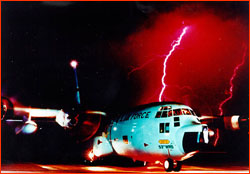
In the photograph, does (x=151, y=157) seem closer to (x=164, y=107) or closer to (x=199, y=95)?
(x=164, y=107)

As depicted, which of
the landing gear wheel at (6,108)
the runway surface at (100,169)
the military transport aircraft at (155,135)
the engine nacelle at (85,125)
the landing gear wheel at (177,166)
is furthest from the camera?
the engine nacelle at (85,125)

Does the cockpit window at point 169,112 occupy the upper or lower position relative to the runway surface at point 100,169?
upper

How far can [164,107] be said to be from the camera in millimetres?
10453

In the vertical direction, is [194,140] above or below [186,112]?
below

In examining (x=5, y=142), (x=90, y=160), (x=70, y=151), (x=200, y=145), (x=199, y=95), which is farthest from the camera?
(x=199, y=95)

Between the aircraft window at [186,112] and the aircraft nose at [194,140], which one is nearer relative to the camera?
the aircraft nose at [194,140]

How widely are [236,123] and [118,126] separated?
7644 millimetres

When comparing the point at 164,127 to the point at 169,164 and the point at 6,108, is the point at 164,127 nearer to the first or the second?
the point at 169,164

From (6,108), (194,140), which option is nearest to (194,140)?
(194,140)

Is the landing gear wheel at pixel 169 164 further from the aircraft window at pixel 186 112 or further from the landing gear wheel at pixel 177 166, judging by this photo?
the aircraft window at pixel 186 112

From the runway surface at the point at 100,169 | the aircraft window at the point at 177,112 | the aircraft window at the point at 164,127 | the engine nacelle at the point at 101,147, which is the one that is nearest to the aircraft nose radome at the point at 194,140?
the aircraft window at the point at 164,127

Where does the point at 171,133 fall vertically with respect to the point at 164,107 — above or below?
below

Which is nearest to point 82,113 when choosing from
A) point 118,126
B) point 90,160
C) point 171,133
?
point 90,160

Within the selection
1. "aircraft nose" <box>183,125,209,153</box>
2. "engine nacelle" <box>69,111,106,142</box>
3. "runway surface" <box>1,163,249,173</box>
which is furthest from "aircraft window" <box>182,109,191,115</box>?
"engine nacelle" <box>69,111,106,142</box>
